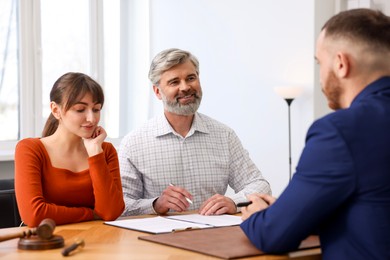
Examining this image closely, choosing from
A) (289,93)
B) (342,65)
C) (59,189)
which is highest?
(342,65)

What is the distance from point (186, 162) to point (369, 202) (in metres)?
1.73

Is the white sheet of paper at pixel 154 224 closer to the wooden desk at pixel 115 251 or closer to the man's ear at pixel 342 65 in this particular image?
the wooden desk at pixel 115 251

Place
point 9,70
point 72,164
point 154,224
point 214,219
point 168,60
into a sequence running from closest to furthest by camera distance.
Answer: point 154,224, point 214,219, point 72,164, point 168,60, point 9,70

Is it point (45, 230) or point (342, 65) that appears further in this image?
point (45, 230)

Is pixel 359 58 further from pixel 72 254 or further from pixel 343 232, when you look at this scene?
pixel 72 254

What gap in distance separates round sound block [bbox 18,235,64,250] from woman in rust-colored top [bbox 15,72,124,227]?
497 millimetres

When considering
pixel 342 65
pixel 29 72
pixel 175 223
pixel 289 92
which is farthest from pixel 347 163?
pixel 29 72

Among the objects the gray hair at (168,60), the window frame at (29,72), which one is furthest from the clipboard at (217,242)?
the window frame at (29,72)

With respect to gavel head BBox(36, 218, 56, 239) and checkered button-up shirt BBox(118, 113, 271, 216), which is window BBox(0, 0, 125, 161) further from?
gavel head BBox(36, 218, 56, 239)

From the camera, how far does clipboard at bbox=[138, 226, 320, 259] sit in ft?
7.00

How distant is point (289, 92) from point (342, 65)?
3659 mm

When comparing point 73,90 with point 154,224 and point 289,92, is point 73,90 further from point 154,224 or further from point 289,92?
point 289,92

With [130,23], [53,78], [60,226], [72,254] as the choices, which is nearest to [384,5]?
[130,23]

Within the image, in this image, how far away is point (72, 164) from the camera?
298 centimetres
